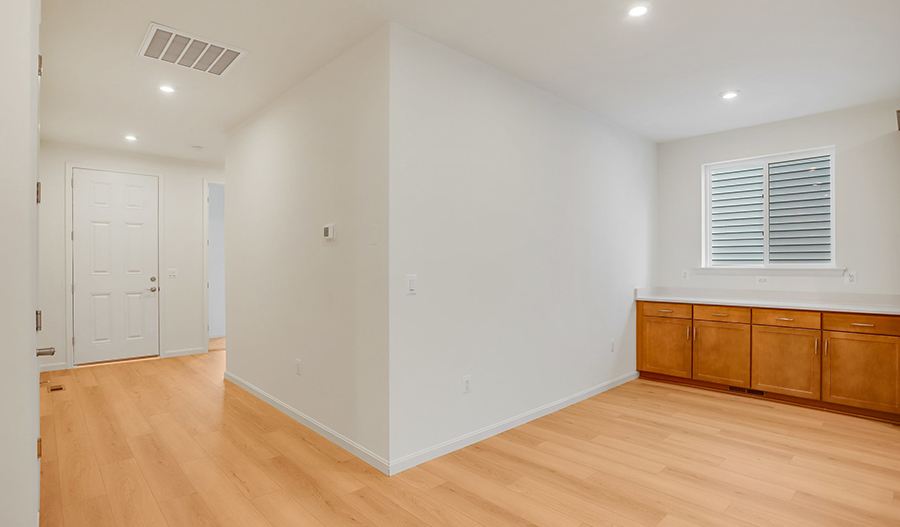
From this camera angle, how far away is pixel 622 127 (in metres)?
4.85

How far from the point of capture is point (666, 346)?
4.86 meters

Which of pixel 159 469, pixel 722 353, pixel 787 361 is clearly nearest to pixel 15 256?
pixel 159 469

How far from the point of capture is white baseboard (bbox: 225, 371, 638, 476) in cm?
280

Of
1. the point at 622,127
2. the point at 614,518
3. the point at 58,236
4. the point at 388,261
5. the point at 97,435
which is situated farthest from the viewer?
the point at 58,236

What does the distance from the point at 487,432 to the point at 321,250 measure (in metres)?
1.81

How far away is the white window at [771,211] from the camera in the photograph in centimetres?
448

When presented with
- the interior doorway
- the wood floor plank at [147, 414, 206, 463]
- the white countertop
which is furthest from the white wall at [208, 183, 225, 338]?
the white countertop

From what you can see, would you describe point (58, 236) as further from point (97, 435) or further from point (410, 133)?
point (410, 133)

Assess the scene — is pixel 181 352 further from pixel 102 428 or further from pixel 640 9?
pixel 640 9

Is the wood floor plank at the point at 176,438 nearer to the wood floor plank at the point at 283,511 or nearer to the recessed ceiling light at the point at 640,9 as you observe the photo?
the wood floor plank at the point at 283,511

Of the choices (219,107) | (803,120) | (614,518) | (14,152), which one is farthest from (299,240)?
(803,120)

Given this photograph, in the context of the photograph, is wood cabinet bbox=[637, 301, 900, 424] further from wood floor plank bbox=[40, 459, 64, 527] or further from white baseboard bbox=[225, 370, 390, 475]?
wood floor plank bbox=[40, 459, 64, 527]

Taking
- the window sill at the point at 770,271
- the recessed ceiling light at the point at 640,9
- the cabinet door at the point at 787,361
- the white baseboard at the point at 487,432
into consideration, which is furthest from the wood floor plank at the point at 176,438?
→ the window sill at the point at 770,271

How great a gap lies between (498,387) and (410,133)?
193 centimetres
